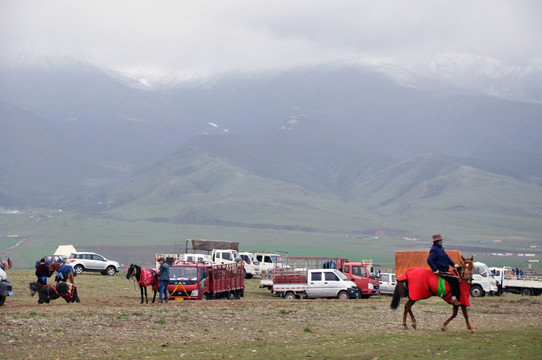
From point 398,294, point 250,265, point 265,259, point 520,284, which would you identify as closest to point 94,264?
point 250,265

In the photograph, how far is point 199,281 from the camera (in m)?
35.0

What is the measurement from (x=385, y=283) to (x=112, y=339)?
29552 millimetres

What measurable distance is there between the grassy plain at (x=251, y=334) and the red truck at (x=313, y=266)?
1013cm

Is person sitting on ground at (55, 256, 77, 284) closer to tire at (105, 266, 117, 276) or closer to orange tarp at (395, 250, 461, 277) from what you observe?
orange tarp at (395, 250, 461, 277)

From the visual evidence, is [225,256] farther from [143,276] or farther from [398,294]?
[398,294]

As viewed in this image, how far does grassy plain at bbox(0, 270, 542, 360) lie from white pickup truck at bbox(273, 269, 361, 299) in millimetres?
9323

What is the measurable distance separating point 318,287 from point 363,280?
4.76 metres

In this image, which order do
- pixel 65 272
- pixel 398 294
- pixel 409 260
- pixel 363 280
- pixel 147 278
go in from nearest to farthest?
pixel 398 294
pixel 65 272
pixel 147 278
pixel 363 280
pixel 409 260

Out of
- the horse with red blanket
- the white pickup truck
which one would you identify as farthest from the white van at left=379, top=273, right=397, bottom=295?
the horse with red blanket

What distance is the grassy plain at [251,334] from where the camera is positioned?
18172 mm

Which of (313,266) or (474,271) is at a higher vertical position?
(313,266)

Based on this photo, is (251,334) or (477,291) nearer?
(251,334)

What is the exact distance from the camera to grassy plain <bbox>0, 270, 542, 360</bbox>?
18.2m

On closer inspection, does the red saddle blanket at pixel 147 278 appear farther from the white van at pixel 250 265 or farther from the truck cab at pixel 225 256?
the truck cab at pixel 225 256
